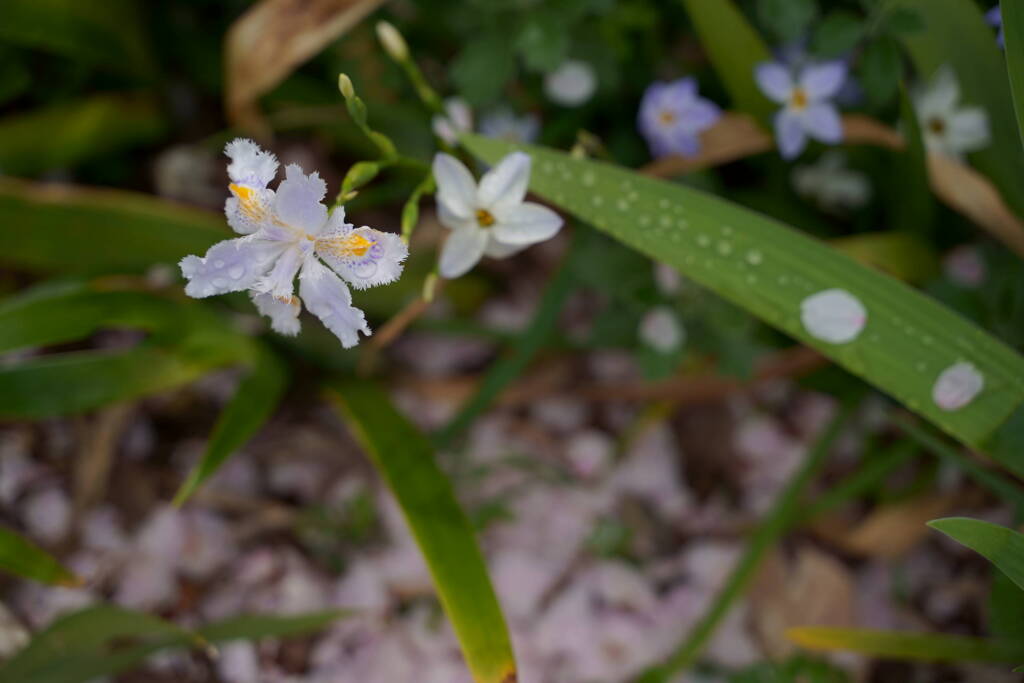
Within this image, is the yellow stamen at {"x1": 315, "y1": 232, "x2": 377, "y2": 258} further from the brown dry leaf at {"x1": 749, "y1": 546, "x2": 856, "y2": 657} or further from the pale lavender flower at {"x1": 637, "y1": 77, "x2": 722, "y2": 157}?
the brown dry leaf at {"x1": 749, "y1": 546, "x2": 856, "y2": 657}

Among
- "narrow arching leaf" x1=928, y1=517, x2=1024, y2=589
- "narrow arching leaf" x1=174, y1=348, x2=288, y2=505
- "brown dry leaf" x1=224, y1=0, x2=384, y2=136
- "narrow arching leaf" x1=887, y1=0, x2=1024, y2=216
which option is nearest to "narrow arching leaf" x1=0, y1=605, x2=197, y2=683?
"narrow arching leaf" x1=174, y1=348, x2=288, y2=505

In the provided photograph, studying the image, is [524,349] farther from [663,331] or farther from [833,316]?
[833,316]

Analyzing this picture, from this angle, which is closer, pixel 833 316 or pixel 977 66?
pixel 833 316

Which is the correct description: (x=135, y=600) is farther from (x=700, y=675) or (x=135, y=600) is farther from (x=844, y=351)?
(x=844, y=351)

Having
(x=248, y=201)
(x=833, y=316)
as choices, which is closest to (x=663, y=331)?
(x=833, y=316)

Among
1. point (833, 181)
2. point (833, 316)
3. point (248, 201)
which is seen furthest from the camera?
point (833, 181)

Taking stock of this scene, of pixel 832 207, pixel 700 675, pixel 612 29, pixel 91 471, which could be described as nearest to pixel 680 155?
pixel 612 29
